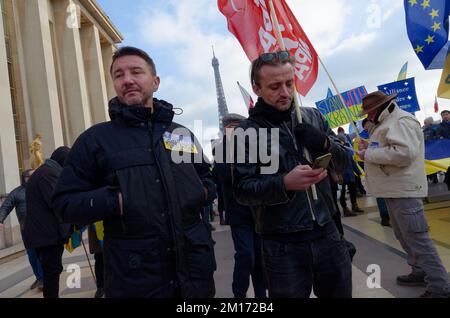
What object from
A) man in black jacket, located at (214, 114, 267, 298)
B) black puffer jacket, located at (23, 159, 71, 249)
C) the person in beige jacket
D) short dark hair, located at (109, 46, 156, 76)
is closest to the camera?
short dark hair, located at (109, 46, 156, 76)

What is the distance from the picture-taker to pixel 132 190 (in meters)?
1.70

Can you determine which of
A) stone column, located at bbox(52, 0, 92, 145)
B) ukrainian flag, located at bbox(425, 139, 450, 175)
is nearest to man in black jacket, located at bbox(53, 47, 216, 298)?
ukrainian flag, located at bbox(425, 139, 450, 175)

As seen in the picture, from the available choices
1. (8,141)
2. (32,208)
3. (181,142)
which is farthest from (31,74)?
(181,142)

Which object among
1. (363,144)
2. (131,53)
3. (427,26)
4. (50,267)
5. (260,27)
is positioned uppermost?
(427,26)

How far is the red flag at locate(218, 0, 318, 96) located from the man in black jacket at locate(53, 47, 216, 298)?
1265mm

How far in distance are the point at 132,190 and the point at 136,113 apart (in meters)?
0.43

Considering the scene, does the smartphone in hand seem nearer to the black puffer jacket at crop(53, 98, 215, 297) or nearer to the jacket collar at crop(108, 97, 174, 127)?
→ the black puffer jacket at crop(53, 98, 215, 297)

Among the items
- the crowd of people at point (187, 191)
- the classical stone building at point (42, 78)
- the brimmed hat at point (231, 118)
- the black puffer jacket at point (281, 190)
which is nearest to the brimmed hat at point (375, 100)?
the brimmed hat at point (231, 118)

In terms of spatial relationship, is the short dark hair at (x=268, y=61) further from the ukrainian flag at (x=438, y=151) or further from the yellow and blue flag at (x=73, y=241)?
the ukrainian flag at (x=438, y=151)

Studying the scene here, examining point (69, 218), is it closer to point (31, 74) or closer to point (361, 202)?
point (361, 202)

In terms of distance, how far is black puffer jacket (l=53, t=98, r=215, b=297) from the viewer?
1.67 meters

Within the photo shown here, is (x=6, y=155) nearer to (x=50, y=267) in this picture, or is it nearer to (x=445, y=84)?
(x=50, y=267)

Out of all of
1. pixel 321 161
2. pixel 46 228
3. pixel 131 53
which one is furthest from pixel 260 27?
pixel 46 228
